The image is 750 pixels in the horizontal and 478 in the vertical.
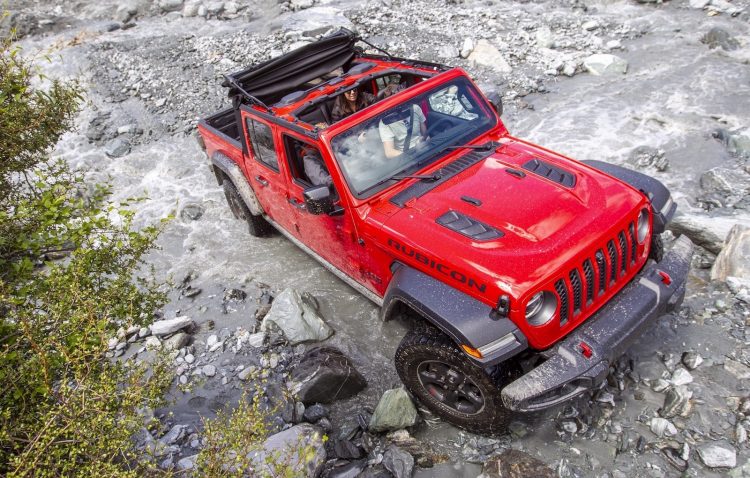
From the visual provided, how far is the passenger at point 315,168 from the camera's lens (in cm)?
442

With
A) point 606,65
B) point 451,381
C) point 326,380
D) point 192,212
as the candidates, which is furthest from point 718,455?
point 606,65

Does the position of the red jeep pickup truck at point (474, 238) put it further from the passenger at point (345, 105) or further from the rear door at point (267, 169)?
the passenger at point (345, 105)

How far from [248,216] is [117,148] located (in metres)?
4.20

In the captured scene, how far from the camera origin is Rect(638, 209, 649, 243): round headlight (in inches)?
151

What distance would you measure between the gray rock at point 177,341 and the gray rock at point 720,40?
9.52m

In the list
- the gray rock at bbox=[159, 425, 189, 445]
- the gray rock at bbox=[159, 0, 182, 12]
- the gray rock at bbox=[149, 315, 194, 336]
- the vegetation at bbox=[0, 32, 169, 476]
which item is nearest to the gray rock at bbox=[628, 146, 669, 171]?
the gray rock at bbox=[149, 315, 194, 336]

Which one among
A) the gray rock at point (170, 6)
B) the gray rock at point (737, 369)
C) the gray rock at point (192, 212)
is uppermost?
the gray rock at point (170, 6)

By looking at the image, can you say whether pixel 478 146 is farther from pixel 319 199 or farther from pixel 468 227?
pixel 319 199

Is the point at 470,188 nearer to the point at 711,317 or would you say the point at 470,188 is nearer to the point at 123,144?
the point at 711,317

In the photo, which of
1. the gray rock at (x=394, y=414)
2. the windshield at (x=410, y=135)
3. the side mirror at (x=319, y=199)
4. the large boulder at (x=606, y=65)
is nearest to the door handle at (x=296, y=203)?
the side mirror at (x=319, y=199)

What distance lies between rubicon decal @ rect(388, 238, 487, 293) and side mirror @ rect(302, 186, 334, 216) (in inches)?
22.7

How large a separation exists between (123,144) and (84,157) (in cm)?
72

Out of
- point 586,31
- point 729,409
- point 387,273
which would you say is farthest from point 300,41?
point 729,409

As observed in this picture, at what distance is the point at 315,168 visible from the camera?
4535 mm
